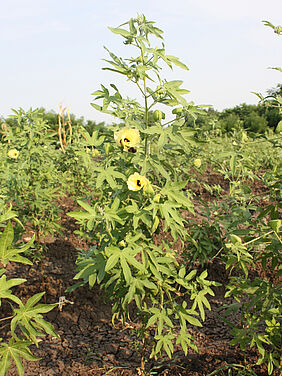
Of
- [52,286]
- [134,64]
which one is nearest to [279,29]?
[134,64]

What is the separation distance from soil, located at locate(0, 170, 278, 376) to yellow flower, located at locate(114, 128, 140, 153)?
0.99m

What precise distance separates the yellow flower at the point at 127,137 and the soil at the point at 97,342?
0.99 meters

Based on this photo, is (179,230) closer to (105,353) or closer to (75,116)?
(105,353)

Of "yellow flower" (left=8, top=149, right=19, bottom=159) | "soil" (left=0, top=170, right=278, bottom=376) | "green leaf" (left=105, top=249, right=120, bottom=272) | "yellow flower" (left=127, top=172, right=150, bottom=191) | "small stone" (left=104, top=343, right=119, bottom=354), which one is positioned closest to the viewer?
"green leaf" (left=105, top=249, right=120, bottom=272)

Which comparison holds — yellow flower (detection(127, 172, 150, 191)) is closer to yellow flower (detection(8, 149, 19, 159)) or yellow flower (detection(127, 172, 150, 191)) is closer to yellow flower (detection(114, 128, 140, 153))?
yellow flower (detection(114, 128, 140, 153))

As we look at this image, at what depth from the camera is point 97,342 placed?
2660 mm

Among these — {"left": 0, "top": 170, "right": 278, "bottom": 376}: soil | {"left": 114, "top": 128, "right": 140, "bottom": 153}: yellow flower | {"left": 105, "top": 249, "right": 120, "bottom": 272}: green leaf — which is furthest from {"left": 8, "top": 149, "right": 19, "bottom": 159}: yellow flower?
{"left": 105, "top": 249, "right": 120, "bottom": 272}: green leaf

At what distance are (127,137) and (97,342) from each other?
180 cm

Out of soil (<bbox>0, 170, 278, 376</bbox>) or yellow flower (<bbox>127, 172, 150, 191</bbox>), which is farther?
soil (<bbox>0, 170, 278, 376</bbox>)

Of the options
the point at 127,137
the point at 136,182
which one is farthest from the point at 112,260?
the point at 127,137

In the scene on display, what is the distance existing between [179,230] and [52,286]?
2.00 metres

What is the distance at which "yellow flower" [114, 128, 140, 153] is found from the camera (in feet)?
5.31

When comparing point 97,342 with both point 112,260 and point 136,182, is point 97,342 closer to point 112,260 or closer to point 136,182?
point 112,260

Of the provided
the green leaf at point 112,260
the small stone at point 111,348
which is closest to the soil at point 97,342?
the small stone at point 111,348
